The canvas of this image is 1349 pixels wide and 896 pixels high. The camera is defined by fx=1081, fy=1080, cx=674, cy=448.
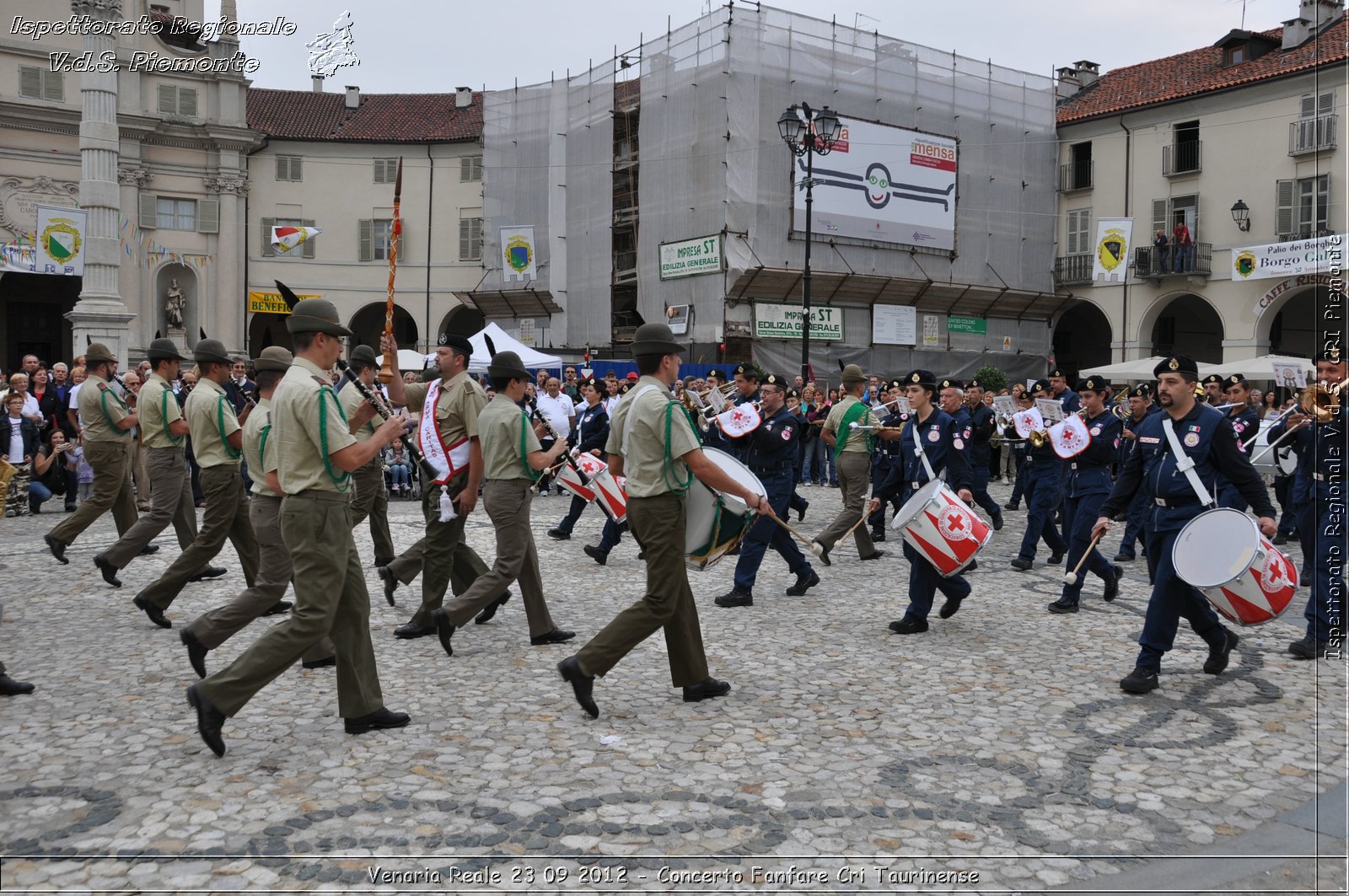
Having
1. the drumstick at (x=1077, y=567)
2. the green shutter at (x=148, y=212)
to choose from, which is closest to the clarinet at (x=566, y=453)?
the drumstick at (x=1077, y=567)

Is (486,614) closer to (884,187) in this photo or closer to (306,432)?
(306,432)

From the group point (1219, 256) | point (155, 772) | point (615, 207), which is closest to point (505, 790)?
point (155, 772)

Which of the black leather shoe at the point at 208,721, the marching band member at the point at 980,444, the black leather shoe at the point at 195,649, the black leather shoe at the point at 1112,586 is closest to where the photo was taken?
the black leather shoe at the point at 208,721

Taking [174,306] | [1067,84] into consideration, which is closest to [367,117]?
[174,306]

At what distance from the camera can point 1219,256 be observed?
3225 cm

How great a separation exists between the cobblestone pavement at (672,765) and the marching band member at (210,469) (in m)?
0.35

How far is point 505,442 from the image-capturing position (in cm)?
722

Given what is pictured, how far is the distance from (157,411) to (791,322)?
23.0 m

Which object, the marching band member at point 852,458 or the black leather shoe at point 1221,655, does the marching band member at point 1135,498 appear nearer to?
the marching band member at point 852,458

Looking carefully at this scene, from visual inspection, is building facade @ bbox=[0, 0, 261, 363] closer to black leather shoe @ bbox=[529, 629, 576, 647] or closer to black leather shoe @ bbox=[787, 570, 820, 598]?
black leather shoe @ bbox=[787, 570, 820, 598]

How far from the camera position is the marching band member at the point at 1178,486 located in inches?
246

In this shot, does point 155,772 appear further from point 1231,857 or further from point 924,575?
point 924,575

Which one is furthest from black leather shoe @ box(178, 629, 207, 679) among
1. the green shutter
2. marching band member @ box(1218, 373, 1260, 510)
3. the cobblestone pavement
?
the green shutter

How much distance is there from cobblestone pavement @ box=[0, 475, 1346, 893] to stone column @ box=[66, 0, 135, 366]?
1798 centimetres
